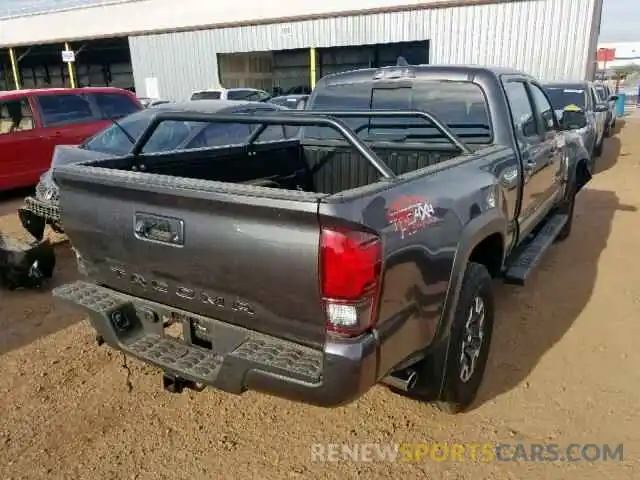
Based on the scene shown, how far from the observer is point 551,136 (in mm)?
4664

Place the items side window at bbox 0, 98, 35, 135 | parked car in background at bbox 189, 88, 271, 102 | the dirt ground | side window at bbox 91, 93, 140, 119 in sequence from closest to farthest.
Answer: the dirt ground, side window at bbox 0, 98, 35, 135, side window at bbox 91, 93, 140, 119, parked car in background at bbox 189, 88, 271, 102

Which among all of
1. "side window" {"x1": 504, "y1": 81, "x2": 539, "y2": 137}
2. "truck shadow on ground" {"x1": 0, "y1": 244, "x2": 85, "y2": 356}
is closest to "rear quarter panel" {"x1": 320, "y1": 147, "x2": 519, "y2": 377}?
"side window" {"x1": 504, "y1": 81, "x2": 539, "y2": 137}

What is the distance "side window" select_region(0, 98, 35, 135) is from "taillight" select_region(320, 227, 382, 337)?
8.37 m

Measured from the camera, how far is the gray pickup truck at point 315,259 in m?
2.04

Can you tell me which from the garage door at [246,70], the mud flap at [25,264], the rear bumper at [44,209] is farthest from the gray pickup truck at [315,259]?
the garage door at [246,70]

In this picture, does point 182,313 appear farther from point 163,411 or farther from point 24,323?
point 24,323

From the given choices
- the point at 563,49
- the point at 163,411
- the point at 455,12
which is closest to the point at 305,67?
the point at 455,12

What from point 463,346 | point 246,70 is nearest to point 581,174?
point 463,346

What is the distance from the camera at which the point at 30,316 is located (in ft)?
14.5

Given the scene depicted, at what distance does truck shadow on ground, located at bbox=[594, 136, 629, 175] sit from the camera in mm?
11891

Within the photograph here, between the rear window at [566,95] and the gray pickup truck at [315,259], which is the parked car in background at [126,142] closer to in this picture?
the gray pickup truck at [315,259]

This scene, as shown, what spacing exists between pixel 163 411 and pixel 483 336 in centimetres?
199

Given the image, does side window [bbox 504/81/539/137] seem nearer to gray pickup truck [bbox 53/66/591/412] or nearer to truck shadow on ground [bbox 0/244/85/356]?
gray pickup truck [bbox 53/66/591/412]

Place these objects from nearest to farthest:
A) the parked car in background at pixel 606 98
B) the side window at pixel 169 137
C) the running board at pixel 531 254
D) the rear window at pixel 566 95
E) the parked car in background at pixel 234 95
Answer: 1. the running board at pixel 531 254
2. the side window at pixel 169 137
3. the rear window at pixel 566 95
4. the parked car in background at pixel 606 98
5. the parked car in background at pixel 234 95
